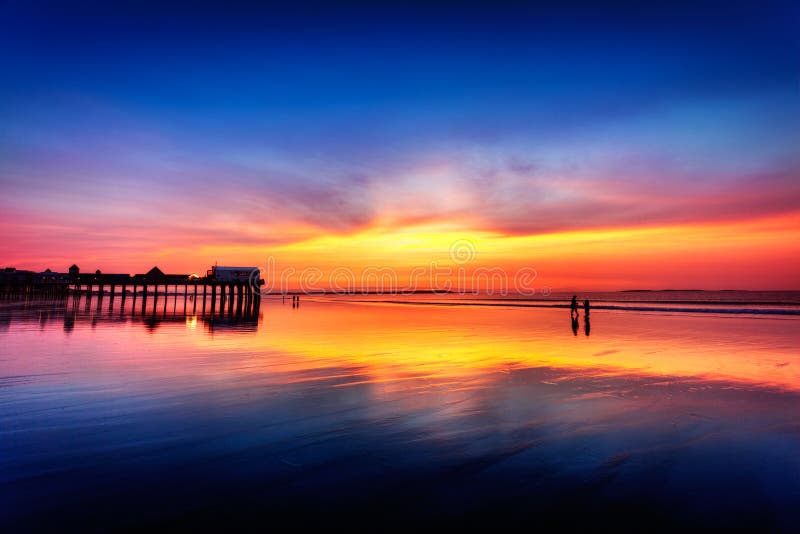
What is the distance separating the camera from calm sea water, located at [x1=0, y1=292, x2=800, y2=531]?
4.49 metres

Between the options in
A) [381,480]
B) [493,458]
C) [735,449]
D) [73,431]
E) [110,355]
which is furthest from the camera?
[110,355]

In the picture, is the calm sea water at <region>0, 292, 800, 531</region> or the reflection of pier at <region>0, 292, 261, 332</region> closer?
the calm sea water at <region>0, 292, 800, 531</region>

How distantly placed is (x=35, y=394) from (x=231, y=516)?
341 inches

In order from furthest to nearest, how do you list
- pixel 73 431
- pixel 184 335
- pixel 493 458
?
pixel 184 335 < pixel 73 431 < pixel 493 458

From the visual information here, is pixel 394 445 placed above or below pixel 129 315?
above

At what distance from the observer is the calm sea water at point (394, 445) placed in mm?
4492

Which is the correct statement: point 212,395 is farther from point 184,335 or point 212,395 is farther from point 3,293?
point 3,293

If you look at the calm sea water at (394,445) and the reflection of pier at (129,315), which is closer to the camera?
the calm sea water at (394,445)

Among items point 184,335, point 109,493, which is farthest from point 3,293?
point 109,493

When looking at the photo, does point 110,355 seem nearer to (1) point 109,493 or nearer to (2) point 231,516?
(1) point 109,493

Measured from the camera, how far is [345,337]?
24.0m

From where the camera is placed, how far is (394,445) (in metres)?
6.52

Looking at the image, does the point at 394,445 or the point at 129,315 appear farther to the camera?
the point at 129,315

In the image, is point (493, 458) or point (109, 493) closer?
point (109, 493)
